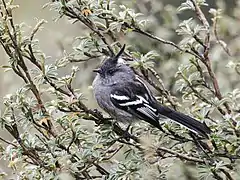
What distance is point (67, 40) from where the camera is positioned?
4008mm

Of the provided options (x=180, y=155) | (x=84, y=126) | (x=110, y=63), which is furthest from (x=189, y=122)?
(x=110, y=63)

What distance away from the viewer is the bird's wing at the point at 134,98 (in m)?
3.27

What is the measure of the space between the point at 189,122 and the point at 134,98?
0.76m

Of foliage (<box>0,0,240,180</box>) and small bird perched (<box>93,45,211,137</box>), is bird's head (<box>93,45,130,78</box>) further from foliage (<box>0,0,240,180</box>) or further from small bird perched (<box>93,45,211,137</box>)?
foliage (<box>0,0,240,180</box>)

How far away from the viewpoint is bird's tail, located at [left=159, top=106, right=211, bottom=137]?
264 cm

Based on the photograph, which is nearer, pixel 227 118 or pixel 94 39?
pixel 227 118

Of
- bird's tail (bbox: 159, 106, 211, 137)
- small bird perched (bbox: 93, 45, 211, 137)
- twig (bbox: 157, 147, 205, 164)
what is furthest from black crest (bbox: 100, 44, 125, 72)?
twig (bbox: 157, 147, 205, 164)

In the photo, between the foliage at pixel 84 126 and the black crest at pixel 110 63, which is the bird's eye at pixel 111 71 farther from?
the foliage at pixel 84 126

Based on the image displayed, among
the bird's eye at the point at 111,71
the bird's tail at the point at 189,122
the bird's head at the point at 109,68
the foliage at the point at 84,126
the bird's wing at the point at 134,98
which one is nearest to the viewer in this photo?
the foliage at the point at 84,126

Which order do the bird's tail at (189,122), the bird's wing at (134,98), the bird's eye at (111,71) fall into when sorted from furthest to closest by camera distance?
1. the bird's eye at (111,71)
2. the bird's wing at (134,98)
3. the bird's tail at (189,122)

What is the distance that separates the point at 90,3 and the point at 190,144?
2.63 feet

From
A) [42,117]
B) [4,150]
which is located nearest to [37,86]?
[42,117]

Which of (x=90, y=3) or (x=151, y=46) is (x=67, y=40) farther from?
(x=90, y=3)

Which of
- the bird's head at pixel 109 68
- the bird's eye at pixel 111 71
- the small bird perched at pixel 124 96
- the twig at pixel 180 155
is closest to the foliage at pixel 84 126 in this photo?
the twig at pixel 180 155
